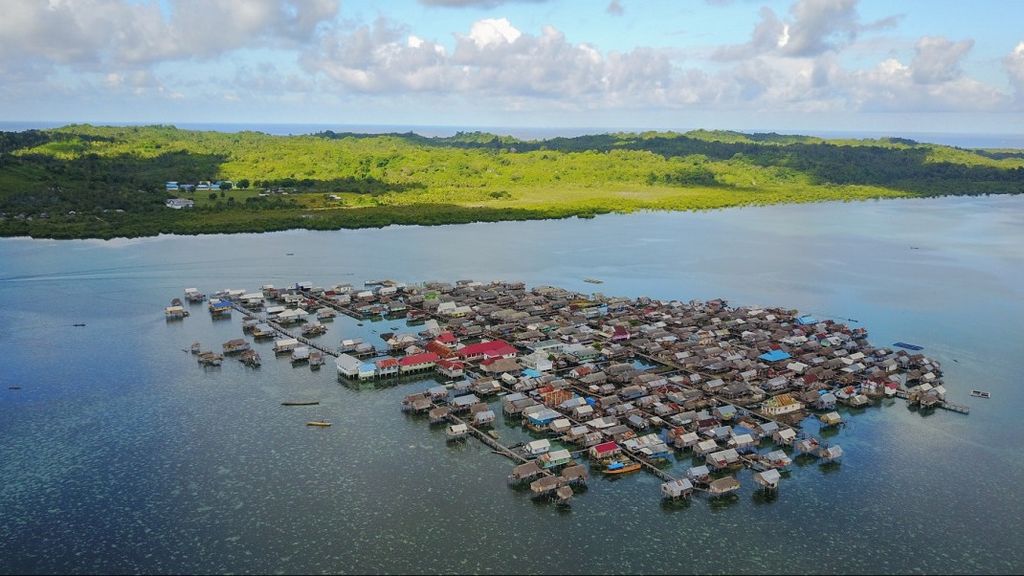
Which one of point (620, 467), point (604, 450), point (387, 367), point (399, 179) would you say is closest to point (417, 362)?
point (387, 367)

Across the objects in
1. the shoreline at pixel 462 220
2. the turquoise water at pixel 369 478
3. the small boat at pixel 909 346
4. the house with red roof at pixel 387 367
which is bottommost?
the turquoise water at pixel 369 478

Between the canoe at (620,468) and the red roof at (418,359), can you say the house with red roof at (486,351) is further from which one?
the canoe at (620,468)

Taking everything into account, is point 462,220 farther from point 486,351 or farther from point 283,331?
point 486,351

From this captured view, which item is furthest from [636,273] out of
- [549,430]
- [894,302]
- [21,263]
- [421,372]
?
[21,263]

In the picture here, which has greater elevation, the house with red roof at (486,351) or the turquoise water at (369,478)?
the house with red roof at (486,351)

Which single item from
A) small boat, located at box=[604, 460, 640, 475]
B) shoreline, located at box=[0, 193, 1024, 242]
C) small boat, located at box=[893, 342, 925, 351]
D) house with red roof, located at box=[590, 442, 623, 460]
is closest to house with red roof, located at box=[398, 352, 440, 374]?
house with red roof, located at box=[590, 442, 623, 460]

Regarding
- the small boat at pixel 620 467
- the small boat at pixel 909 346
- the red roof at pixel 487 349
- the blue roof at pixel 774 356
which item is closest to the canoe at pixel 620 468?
the small boat at pixel 620 467

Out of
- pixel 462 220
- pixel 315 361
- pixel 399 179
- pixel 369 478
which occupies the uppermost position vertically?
pixel 399 179
